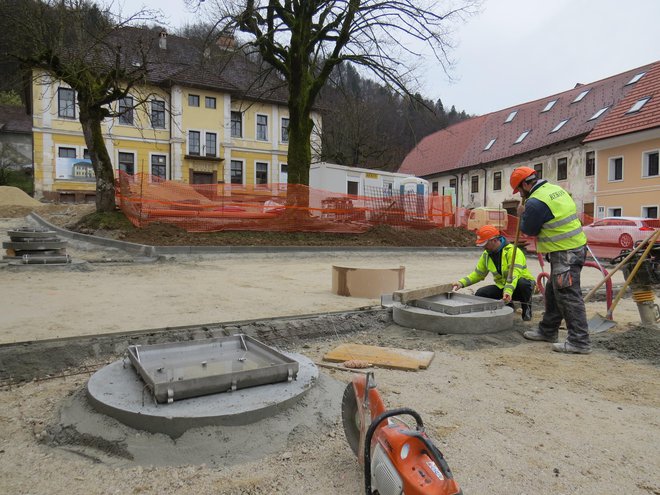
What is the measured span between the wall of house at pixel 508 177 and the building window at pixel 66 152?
1145 inches

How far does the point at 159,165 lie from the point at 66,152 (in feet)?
20.2

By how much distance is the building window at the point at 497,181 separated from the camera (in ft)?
125

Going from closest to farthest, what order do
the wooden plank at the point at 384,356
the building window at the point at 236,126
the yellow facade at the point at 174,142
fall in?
the wooden plank at the point at 384,356, the yellow facade at the point at 174,142, the building window at the point at 236,126

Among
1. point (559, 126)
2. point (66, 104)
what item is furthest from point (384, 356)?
point (66, 104)

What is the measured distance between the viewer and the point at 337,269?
7617 mm

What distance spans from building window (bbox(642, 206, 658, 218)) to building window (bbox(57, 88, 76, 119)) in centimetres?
3548

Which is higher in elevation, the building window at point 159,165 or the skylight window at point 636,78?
the skylight window at point 636,78

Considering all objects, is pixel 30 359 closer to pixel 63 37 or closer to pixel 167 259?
pixel 167 259

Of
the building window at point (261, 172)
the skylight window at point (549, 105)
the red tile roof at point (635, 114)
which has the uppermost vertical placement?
the skylight window at point (549, 105)

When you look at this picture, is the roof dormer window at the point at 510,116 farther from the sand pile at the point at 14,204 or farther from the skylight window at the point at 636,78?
the sand pile at the point at 14,204

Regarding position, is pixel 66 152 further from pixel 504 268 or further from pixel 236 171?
pixel 504 268

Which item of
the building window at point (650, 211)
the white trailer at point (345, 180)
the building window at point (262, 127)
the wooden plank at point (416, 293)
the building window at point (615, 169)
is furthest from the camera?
the building window at point (262, 127)

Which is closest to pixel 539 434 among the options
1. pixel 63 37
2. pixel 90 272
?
pixel 90 272

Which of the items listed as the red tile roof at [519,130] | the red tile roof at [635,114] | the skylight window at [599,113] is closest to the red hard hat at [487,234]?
the red tile roof at [519,130]
